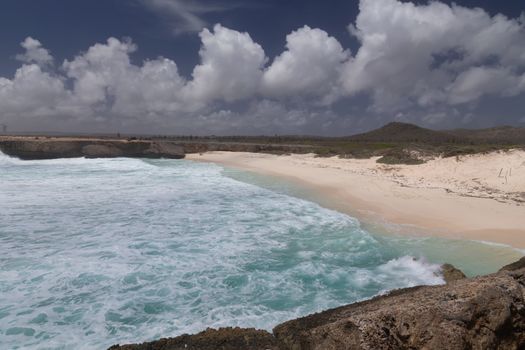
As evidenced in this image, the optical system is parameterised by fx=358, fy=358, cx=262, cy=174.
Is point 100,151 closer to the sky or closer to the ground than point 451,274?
closer to the sky

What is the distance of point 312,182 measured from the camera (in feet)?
79.6

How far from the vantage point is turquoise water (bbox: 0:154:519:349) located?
6.43 m

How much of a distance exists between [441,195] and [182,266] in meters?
13.8

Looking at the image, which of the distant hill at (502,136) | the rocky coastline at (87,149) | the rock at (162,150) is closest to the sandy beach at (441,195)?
the rocky coastline at (87,149)

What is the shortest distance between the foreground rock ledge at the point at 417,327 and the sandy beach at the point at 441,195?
7912mm

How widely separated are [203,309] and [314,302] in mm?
2152

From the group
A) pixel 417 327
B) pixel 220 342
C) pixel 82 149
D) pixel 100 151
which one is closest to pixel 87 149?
pixel 82 149

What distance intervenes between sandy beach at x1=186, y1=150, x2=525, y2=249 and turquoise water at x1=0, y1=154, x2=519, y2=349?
155 centimetres

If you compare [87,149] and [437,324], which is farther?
[87,149]

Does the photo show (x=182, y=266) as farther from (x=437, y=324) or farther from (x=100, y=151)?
(x=100, y=151)

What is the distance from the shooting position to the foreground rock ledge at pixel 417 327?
11.4 feet

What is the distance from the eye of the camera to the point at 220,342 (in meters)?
3.94

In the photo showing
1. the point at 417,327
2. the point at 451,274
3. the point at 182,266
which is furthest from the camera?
the point at 182,266

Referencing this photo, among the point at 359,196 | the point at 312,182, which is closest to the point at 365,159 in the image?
the point at 312,182
